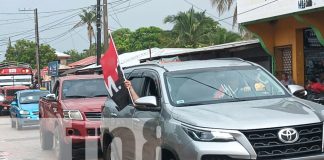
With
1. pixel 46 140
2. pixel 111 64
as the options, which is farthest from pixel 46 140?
pixel 111 64

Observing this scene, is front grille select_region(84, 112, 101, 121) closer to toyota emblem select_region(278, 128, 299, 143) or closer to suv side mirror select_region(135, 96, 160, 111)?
suv side mirror select_region(135, 96, 160, 111)

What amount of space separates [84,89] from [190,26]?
1301 inches

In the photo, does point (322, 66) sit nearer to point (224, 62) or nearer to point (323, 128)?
point (224, 62)

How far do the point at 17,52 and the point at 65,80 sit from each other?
2706 inches

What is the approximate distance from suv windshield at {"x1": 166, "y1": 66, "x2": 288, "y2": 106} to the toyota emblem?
39.9 inches

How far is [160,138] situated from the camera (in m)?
6.09

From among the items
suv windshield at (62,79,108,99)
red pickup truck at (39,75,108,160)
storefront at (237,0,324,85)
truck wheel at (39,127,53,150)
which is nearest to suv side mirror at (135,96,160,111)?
red pickup truck at (39,75,108,160)

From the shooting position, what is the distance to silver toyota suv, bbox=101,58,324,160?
527 cm

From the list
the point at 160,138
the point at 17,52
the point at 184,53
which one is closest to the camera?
the point at 160,138

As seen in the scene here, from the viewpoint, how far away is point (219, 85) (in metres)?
6.50

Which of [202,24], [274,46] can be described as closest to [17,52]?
[202,24]

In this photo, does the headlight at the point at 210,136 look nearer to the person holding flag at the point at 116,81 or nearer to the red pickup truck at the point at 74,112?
the person holding flag at the point at 116,81

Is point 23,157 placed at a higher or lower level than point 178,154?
lower

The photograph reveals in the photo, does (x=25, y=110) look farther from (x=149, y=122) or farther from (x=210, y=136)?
(x=210, y=136)
